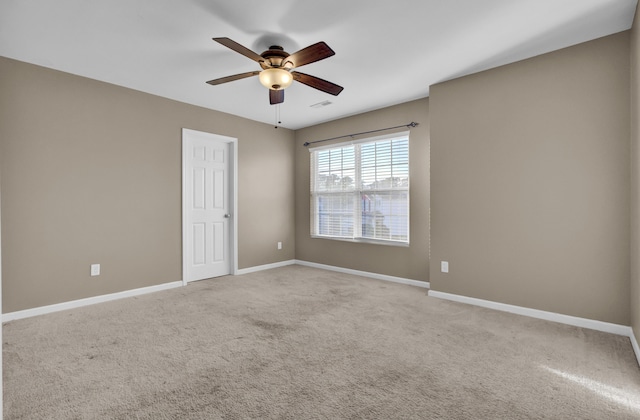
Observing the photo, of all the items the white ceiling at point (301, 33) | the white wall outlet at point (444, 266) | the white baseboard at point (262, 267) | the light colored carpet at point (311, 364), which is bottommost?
the light colored carpet at point (311, 364)

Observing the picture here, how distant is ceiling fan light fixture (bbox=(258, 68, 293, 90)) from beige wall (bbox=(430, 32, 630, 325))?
196 centimetres

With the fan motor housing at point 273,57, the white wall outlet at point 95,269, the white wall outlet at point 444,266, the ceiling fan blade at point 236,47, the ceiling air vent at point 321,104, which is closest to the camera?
the ceiling fan blade at point 236,47

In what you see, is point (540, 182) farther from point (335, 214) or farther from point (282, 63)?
point (335, 214)

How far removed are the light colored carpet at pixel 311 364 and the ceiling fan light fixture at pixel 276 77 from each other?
2.21 metres

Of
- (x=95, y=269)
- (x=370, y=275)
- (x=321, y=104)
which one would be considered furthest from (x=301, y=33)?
(x=370, y=275)

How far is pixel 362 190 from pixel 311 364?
128 inches

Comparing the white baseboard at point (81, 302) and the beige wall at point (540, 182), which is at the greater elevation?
the beige wall at point (540, 182)

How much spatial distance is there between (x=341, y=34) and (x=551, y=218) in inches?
102

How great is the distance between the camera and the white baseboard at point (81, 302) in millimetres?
A: 3324

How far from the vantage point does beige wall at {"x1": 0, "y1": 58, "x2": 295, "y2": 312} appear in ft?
11.0

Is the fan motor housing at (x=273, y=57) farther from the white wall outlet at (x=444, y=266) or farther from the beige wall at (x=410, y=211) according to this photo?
the white wall outlet at (x=444, y=266)

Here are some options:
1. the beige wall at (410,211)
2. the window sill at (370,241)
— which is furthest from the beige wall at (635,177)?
the window sill at (370,241)

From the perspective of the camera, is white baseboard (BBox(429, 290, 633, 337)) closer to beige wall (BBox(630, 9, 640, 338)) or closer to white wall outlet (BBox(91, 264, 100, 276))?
beige wall (BBox(630, 9, 640, 338))

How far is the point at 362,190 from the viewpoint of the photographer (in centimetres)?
524
